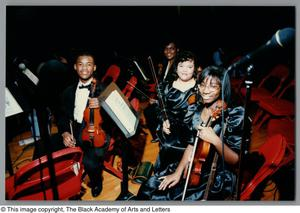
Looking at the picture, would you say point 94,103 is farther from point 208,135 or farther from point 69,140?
point 208,135

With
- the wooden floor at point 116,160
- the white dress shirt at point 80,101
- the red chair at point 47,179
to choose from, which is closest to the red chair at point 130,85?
the white dress shirt at point 80,101

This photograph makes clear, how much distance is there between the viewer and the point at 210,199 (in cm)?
309

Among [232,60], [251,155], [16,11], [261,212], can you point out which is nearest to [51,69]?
[16,11]

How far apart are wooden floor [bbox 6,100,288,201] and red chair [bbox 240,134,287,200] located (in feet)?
2.39

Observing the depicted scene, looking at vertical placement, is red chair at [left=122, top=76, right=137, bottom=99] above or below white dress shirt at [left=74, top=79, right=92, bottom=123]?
above

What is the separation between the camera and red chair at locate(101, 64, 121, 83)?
3.92 metres

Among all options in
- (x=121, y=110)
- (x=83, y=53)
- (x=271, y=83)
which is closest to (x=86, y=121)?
(x=83, y=53)

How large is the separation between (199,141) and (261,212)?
0.97 metres

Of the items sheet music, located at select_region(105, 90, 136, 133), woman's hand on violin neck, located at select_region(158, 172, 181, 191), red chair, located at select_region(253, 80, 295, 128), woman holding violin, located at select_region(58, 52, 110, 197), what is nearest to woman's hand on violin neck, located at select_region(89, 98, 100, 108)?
woman holding violin, located at select_region(58, 52, 110, 197)

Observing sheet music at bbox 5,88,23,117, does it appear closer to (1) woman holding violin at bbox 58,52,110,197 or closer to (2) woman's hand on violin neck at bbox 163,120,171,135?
(1) woman holding violin at bbox 58,52,110,197

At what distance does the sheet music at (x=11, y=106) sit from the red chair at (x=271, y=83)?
2.75 m

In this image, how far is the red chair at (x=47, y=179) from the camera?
259cm

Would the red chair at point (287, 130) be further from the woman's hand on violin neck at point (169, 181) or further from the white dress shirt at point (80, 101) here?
the white dress shirt at point (80, 101)

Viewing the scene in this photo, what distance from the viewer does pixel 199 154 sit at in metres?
3.07
